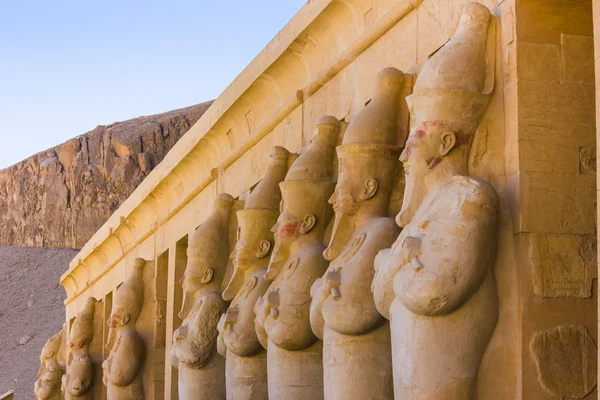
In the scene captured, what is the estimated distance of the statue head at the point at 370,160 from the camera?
6.34 m

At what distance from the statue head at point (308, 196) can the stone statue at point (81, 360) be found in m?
8.70

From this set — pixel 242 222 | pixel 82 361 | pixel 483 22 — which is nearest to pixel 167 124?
pixel 82 361

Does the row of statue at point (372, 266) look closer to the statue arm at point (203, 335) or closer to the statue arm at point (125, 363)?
the statue arm at point (203, 335)

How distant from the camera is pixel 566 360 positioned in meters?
5.15

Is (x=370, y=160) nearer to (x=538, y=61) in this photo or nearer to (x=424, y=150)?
(x=424, y=150)

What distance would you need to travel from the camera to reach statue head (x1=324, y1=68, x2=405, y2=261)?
20.8ft

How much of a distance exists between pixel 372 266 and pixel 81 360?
10.3 meters

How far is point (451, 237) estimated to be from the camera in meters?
5.05

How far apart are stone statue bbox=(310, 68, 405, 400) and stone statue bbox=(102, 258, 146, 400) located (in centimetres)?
633

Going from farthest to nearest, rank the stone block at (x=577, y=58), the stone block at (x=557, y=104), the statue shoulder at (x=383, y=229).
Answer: the statue shoulder at (x=383, y=229) → the stone block at (x=577, y=58) → the stone block at (x=557, y=104)

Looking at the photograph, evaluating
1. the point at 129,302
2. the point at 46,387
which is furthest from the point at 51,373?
the point at 129,302

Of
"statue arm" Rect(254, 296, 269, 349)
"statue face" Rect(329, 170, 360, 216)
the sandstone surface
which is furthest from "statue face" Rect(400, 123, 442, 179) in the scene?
the sandstone surface

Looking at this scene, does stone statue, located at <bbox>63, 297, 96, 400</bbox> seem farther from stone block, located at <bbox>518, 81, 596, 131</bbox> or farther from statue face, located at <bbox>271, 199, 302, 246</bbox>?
stone block, located at <bbox>518, 81, 596, 131</bbox>

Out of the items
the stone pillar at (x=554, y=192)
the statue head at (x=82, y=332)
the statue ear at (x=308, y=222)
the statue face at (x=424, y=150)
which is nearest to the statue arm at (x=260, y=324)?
the statue ear at (x=308, y=222)
